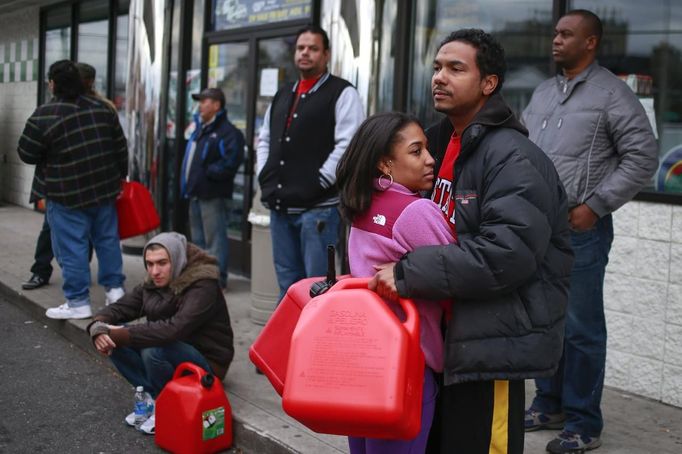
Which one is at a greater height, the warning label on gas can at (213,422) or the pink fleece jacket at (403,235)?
the pink fleece jacket at (403,235)

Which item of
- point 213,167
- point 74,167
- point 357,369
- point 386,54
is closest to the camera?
point 357,369

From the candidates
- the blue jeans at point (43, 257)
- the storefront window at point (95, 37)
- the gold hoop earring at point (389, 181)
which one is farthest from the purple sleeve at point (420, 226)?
the storefront window at point (95, 37)

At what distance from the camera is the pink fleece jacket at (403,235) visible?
240 cm

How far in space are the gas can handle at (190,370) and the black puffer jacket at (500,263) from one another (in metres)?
2.04

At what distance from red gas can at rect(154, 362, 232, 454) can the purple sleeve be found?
203 cm

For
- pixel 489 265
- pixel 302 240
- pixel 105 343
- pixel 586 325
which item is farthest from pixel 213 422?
pixel 489 265

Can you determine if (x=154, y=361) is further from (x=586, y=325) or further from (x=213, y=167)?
(x=213, y=167)

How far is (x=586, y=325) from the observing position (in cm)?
369

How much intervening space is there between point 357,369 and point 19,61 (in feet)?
44.1

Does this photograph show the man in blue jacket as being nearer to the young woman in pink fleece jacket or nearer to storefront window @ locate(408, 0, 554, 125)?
storefront window @ locate(408, 0, 554, 125)

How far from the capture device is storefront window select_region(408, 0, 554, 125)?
212 inches

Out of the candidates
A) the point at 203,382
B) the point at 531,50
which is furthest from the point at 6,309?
the point at 531,50

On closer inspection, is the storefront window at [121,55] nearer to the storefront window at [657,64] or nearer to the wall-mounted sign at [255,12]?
the wall-mounted sign at [255,12]

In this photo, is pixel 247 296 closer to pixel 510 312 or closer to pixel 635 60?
pixel 635 60
